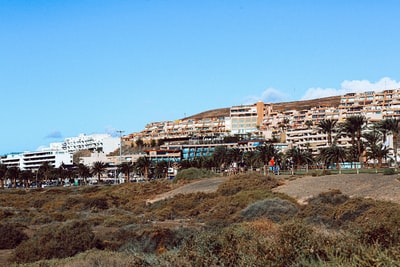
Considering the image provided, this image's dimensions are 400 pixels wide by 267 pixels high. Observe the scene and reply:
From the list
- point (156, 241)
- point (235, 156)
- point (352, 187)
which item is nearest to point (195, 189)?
point (352, 187)

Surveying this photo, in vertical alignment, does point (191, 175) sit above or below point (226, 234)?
below

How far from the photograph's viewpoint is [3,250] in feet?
74.0

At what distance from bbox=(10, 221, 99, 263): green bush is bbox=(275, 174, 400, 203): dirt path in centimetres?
1784

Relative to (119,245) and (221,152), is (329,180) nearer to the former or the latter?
(119,245)

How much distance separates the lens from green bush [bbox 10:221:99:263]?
61.1 ft

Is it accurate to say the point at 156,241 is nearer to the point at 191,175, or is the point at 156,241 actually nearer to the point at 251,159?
the point at 191,175

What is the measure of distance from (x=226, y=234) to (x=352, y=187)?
27083 millimetres

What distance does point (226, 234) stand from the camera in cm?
1148

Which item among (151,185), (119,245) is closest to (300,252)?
(119,245)

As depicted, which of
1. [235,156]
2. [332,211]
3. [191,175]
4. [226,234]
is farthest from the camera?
[235,156]

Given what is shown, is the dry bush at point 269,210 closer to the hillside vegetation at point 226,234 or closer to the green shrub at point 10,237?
the hillside vegetation at point 226,234

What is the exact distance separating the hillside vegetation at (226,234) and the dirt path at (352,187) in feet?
5.26

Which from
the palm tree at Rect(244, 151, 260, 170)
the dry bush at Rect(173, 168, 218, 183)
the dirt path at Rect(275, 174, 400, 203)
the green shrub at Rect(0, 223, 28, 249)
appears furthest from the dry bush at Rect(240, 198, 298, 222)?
the palm tree at Rect(244, 151, 260, 170)

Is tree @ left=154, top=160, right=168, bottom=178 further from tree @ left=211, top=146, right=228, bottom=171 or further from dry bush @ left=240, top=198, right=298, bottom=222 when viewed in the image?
dry bush @ left=240, top=198, right=298, bottom=222
